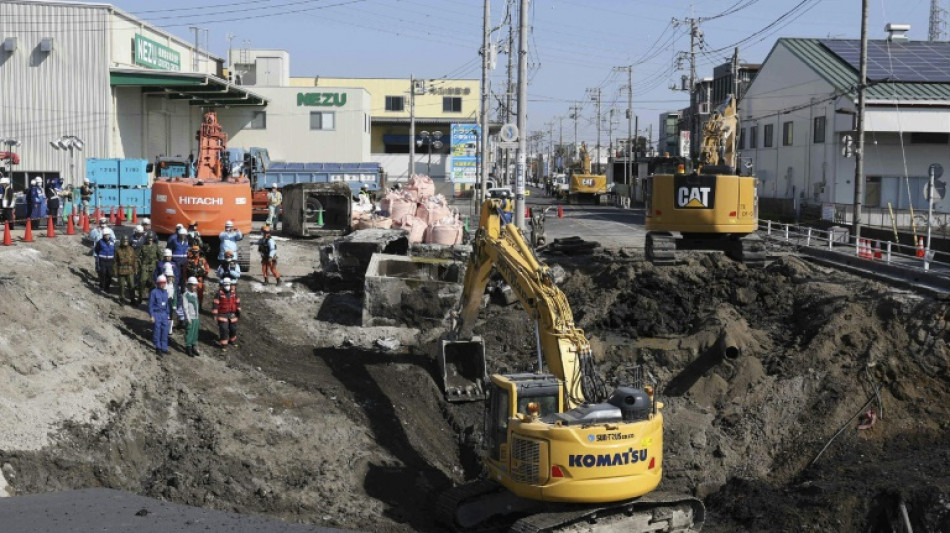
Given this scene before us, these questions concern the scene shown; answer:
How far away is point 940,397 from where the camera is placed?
20703 mm

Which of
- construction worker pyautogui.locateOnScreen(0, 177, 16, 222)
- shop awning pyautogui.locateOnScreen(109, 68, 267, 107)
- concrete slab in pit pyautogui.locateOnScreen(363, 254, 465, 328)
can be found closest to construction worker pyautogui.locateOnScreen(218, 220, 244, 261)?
concrete slab in pit pyautogui.locateOnScreen(363, 254, 465, 328)

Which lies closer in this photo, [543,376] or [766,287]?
[543,376]

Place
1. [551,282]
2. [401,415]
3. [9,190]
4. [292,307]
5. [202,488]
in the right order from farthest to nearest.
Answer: [9,190], [292,307], [401,415], [551,282], [202,488]

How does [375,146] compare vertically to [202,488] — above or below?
above

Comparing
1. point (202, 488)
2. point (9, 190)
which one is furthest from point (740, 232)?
point (9, 190)

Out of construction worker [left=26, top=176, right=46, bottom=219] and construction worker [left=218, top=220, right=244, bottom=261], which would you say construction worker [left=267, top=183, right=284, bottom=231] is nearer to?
construction worker [left=26, top=176, right=46, bottom=219]

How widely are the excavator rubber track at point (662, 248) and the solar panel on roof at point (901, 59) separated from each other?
23.9m

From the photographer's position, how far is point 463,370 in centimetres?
2106

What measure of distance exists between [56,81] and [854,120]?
111ft

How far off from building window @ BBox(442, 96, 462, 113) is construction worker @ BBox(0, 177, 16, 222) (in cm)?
6523

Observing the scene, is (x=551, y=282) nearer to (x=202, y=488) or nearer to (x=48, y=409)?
(x=202, y=488)

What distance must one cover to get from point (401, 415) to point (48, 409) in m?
6.37

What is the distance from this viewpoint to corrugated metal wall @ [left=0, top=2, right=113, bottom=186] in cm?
4231

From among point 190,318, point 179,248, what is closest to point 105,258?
point 179,248
